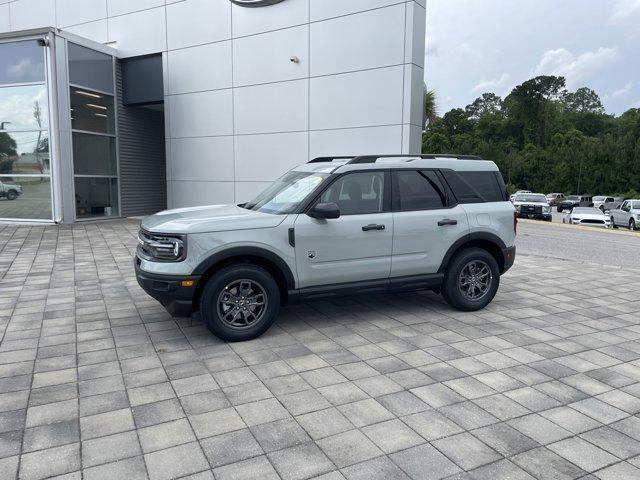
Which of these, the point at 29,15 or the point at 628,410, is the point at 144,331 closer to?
the point at 628,410

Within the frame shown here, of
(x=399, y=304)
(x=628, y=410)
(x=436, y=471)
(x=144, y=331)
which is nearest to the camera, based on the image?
(x=436, y=471)

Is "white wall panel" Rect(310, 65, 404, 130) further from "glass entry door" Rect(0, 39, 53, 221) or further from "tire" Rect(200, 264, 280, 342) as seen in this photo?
"tire" Rect(200, 264, 280, 342)

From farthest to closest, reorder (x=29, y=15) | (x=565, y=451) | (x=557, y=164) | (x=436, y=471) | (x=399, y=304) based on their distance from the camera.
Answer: (x=557, y=164), (x=29, y=15), (x=399, y=304), (x=565, y=451), (x=436, y=471)

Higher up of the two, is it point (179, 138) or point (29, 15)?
point (29, 15)

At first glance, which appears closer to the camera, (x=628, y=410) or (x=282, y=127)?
(x=628, y=410)

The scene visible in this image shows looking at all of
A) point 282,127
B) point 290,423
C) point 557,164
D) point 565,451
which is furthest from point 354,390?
point 557,164

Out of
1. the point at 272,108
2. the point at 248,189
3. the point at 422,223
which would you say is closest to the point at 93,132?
the point at 248,189

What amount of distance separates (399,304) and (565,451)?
135 inches

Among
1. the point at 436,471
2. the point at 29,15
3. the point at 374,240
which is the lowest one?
the point at 436,471

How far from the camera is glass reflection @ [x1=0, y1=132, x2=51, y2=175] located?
1494cm

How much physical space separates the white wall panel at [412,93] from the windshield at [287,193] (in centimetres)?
708

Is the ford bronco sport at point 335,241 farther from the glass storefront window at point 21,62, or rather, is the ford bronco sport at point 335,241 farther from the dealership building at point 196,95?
the glass storefront window at point 21,62

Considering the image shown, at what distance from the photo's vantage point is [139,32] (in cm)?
1662

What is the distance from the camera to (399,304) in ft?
21.1
